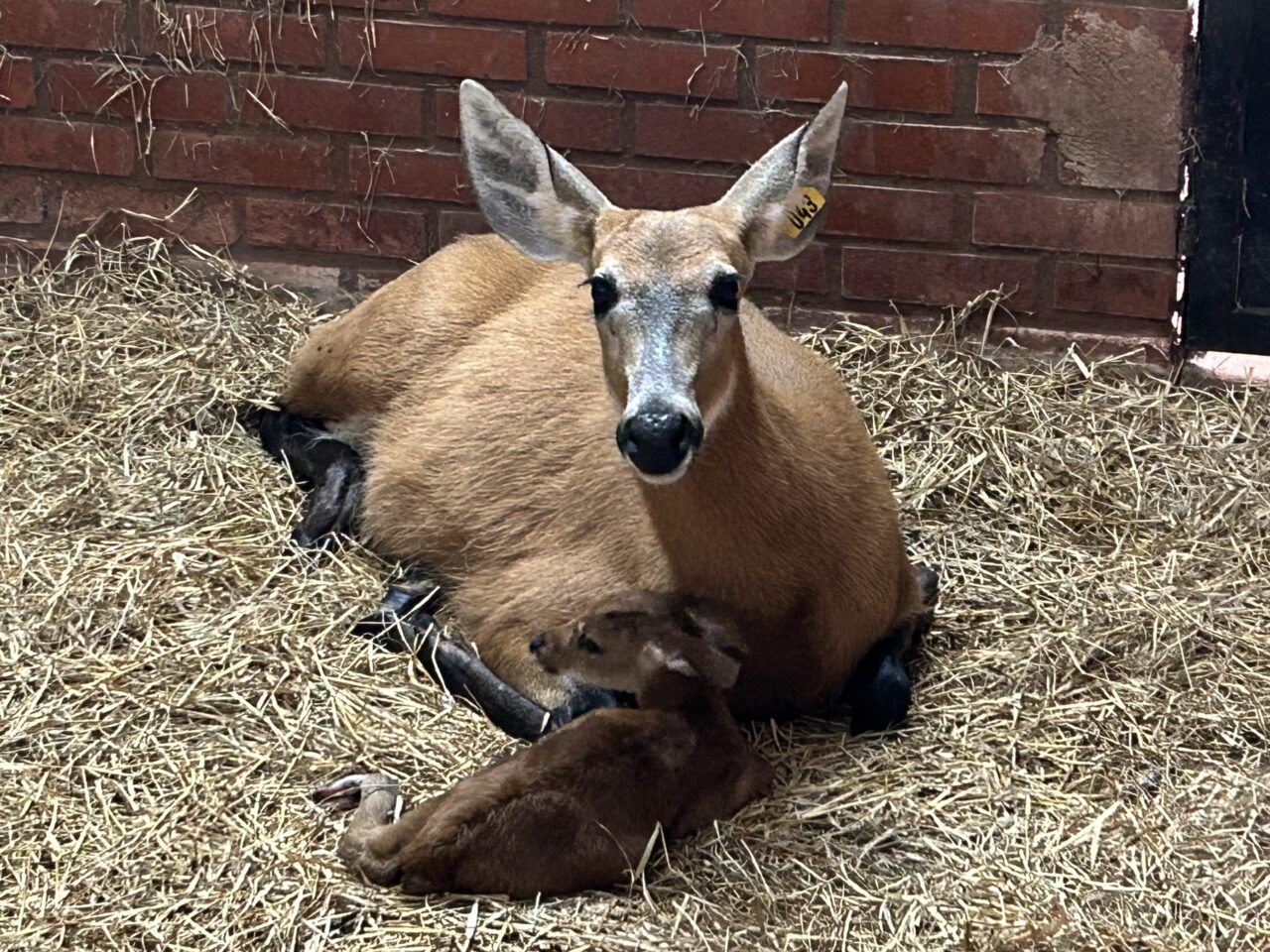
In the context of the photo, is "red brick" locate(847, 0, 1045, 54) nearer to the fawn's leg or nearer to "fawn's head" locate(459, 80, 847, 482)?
"fawn's head" locate(459, 80, 847, 482)

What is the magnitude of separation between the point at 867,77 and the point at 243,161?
187cm

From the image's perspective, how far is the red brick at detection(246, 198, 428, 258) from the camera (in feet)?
17.1

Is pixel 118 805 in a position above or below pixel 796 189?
below

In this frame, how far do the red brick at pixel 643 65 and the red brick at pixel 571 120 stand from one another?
0.22 ft

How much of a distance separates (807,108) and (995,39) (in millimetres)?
544

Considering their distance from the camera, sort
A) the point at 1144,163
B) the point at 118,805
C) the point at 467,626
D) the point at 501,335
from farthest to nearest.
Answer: the point at 1144,163
the point at 501,335
the point at 467,626
the point at 118,805

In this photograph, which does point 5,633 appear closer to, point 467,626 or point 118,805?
point 118,805

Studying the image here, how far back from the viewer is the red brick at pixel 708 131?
16.2ft

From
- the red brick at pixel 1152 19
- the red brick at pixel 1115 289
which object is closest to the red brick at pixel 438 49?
the red brick at pixel 1152 19

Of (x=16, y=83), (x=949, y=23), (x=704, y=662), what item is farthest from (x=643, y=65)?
(x=704, y=662)

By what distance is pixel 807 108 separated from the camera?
493 cm

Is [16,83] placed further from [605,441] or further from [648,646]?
[648,646]

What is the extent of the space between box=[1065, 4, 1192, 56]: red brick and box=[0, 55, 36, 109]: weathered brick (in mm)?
3029

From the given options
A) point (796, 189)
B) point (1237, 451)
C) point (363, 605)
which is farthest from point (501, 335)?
point (1237, 451)
